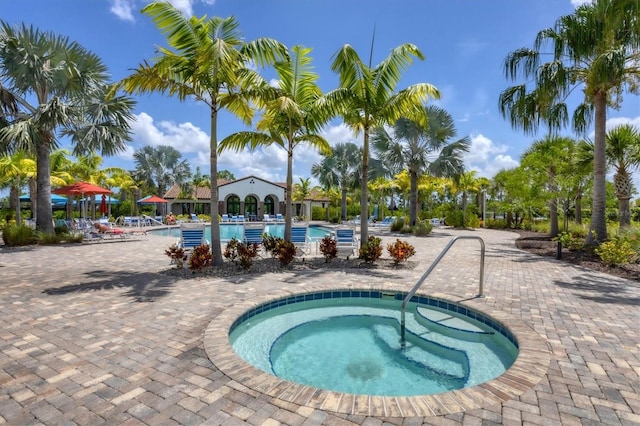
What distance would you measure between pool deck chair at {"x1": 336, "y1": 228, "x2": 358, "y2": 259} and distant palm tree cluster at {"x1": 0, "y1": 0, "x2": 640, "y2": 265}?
20.2 inches

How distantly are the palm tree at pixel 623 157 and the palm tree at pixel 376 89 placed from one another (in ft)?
31.9

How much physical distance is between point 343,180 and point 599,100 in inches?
972

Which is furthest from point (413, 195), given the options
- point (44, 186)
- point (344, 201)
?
point (44, 186)

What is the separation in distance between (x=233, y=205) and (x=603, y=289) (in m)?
40.7

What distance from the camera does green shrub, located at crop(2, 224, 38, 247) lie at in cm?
1328

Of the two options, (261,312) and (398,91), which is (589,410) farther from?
(398,91)

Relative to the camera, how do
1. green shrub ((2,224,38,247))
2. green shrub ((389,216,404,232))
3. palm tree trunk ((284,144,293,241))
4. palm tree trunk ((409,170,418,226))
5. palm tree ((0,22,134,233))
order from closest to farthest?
1. palm tree trunk ((284,144,293,241))
2. palm tree ((0,22,134,233))
3. green shrub ((2,224,38,247))
4. palm tree trunk ((409,170,418,226))
5. green shrub ((389,216,404,232))

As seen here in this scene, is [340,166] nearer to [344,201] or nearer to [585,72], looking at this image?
[344,201]

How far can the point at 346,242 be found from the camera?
10.5m

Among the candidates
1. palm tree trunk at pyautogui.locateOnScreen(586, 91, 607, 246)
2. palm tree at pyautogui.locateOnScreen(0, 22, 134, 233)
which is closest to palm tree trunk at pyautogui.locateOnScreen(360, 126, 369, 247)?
palm tree trunk at pyautogui.locateOnScreen(586, 91, 607, 246)

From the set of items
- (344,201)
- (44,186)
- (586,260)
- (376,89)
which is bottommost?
(586,260)

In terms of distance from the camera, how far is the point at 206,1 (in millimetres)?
9242

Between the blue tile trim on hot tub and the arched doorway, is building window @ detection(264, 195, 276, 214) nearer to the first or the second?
the arched doorway

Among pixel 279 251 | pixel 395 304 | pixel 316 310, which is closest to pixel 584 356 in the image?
pixel 395 304
